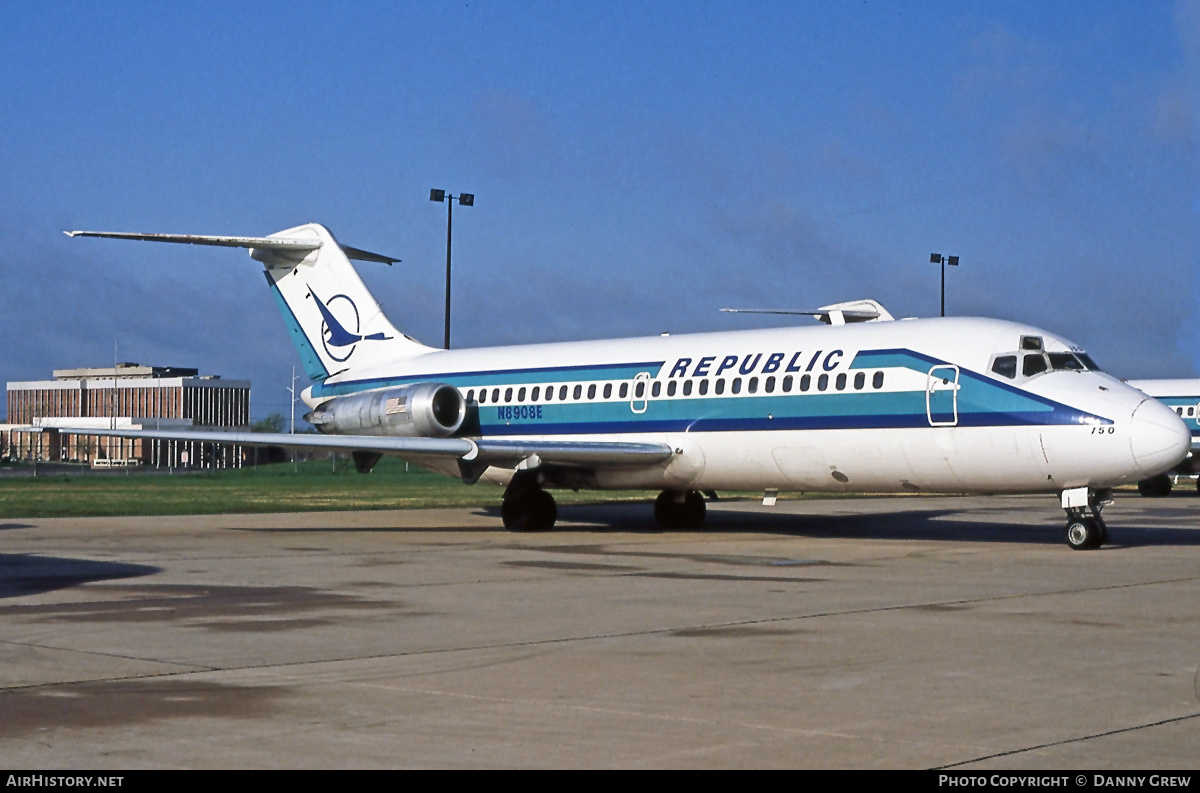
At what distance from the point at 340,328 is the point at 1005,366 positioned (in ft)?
50.1

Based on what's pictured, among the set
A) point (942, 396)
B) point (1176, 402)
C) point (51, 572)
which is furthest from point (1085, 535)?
point (1176, 402)

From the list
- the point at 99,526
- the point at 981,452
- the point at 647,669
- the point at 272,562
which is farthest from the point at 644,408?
the point at 647,669

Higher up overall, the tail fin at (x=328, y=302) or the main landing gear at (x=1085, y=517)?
the tail fin at (x=328, y=302)

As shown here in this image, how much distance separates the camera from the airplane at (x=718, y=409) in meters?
19.9

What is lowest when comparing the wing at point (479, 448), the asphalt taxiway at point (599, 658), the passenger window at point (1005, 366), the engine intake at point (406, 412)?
the asphalt taxiway at point (599, 658)

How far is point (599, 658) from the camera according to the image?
1005 centimetres

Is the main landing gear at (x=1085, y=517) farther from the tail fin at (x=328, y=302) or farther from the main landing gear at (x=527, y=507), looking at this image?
the tail fin at (x=328, y=302)

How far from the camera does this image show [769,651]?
10.3 meters

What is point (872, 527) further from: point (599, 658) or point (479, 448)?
point (599, 658)

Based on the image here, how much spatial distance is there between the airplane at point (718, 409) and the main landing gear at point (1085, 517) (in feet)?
0.09

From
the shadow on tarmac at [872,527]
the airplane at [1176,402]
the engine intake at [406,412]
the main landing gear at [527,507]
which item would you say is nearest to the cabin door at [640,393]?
the main landing gear at [527,507]

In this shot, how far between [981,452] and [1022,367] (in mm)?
1322

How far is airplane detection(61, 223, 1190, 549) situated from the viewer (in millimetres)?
19906
